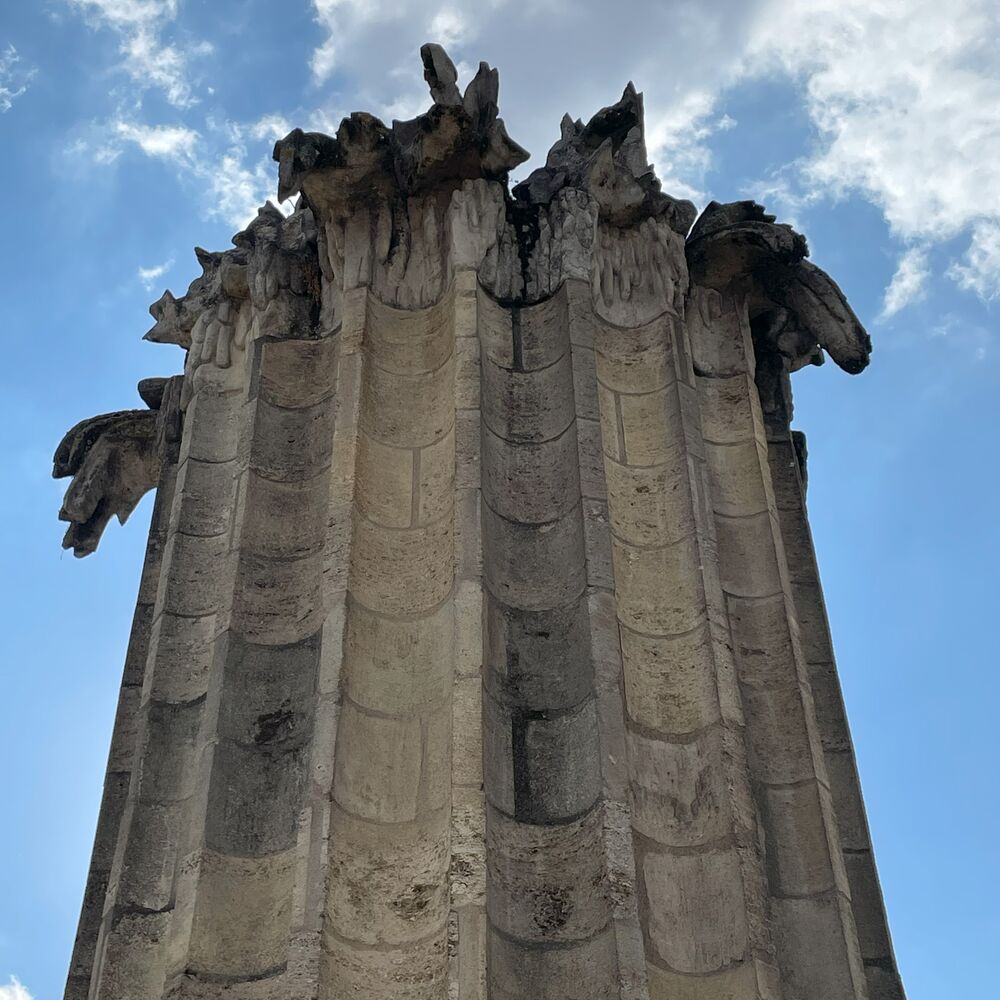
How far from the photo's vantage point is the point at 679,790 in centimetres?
820

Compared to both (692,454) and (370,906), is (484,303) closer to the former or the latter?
(692,454)

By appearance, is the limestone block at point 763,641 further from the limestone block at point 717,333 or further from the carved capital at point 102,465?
the carved capital at point 102,465

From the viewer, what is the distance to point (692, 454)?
32.2ft

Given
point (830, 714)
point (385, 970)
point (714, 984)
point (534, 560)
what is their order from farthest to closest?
1. point (830, 714)
2. point (534, 560)
3. point (714, 984)
4. point (385, 970)

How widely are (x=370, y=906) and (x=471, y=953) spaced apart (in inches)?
28.6

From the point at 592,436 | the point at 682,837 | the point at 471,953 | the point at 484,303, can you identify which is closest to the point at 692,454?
the point at 592,436

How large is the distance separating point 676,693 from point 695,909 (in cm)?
126

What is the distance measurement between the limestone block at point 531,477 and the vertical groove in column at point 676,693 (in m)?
0.31

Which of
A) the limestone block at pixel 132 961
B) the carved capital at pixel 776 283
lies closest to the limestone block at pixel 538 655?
the limestone block at pixel 132 961

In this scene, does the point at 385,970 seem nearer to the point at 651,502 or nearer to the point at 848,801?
the point at 651,502

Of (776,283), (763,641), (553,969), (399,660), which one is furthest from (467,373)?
(553,969)

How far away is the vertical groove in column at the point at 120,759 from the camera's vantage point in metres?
10.0

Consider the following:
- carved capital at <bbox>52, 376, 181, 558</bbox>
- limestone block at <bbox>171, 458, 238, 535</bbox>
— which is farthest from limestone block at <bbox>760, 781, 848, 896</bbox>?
carved capital at <bbox>52, 376, 181, 558</bbox>

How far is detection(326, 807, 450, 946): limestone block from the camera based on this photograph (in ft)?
24.0
